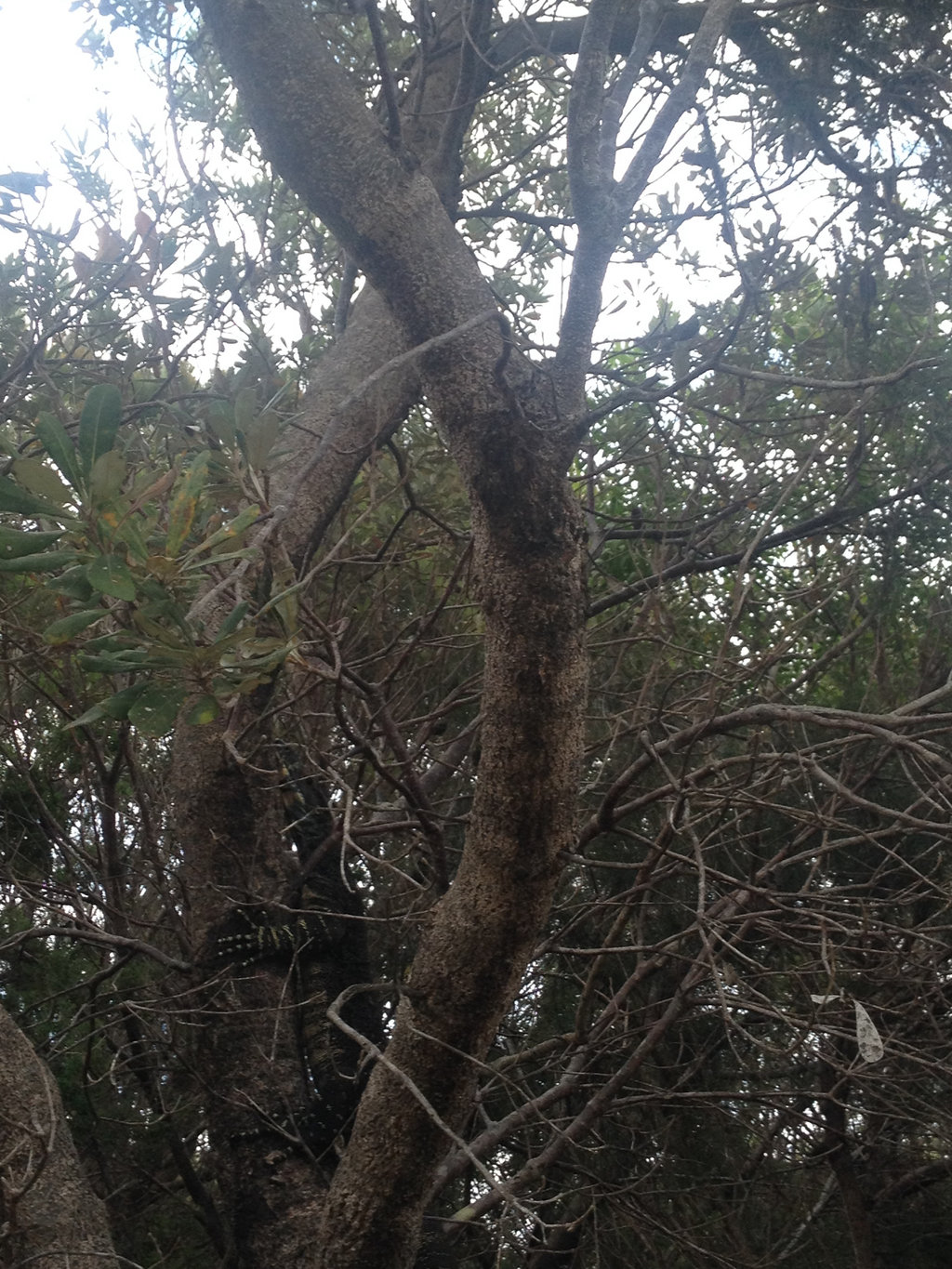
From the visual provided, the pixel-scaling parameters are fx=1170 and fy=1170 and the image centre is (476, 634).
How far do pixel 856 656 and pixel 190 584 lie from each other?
13.8 feet

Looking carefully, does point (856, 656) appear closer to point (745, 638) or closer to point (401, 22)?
point (745, 638)

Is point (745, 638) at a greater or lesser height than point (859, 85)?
lesser

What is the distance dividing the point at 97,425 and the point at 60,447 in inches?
2.7

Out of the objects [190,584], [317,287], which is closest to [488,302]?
[190,584]

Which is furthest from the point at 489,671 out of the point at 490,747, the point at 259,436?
the point at 259,436

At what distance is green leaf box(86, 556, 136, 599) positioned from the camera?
1.69 m

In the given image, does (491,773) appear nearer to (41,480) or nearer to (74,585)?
(74,585)

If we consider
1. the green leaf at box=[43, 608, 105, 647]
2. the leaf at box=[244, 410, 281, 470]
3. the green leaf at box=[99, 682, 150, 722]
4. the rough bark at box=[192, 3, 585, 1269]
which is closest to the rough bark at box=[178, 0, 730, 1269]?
the rough bark at box=[192, 3, 585, 1269]

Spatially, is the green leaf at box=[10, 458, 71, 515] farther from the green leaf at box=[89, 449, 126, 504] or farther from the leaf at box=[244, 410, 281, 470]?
the leaf at box=[244, 410, 281, 470]

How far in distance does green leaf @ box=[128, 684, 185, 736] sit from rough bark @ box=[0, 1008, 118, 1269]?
4.27ft

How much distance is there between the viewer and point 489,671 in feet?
8.40

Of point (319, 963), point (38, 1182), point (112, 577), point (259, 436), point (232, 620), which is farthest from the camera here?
point (319, 963)

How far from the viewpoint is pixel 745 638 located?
520 centimetres

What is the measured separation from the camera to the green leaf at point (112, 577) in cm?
169
